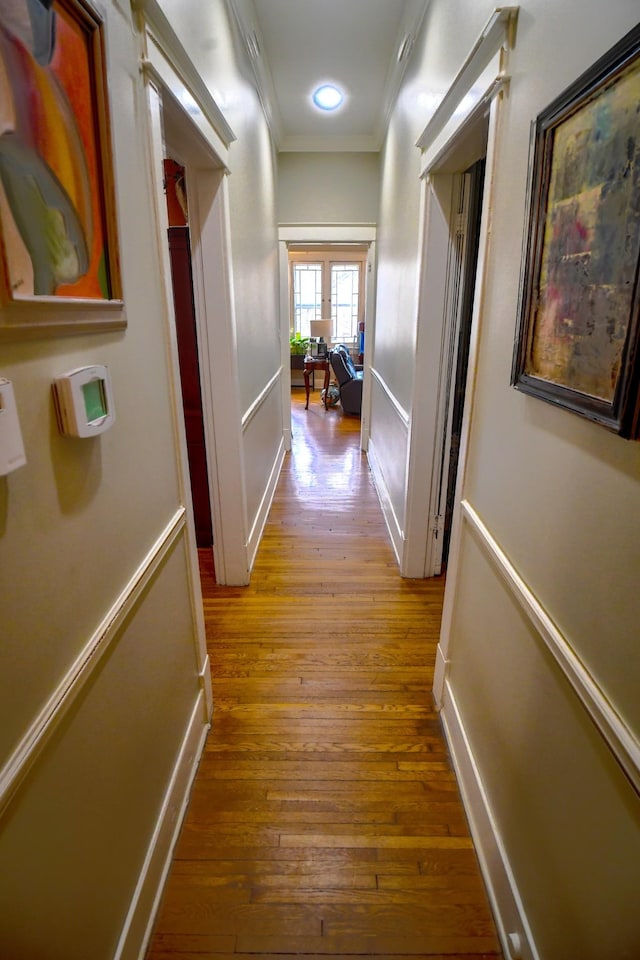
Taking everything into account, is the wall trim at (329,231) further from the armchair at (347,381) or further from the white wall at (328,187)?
the armchair at (347,381)

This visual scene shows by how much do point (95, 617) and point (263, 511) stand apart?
2.38 m

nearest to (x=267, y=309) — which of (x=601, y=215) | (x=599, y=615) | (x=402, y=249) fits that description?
(x=402, y=249)

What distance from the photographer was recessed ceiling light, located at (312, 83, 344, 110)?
321cm

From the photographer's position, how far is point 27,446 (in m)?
0.71

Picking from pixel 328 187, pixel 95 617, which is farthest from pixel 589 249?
pixel 328 187

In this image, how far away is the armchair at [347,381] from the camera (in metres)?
6.22

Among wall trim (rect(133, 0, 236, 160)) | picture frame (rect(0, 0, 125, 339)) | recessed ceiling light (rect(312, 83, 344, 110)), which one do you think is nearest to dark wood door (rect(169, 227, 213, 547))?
wall trim (rect(133, 0, 236, 160))

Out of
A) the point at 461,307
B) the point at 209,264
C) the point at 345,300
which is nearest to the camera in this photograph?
the point at 209,264

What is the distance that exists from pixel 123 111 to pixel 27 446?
2.71 ft

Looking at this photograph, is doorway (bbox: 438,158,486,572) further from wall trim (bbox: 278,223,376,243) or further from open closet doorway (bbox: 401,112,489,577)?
wall trim (bbox: 278,223,376,243)

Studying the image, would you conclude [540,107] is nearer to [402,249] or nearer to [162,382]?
[162,382]

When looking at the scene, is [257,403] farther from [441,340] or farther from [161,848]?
[161,848]

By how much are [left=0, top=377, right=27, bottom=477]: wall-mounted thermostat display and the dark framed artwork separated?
871mm

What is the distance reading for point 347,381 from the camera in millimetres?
6273
